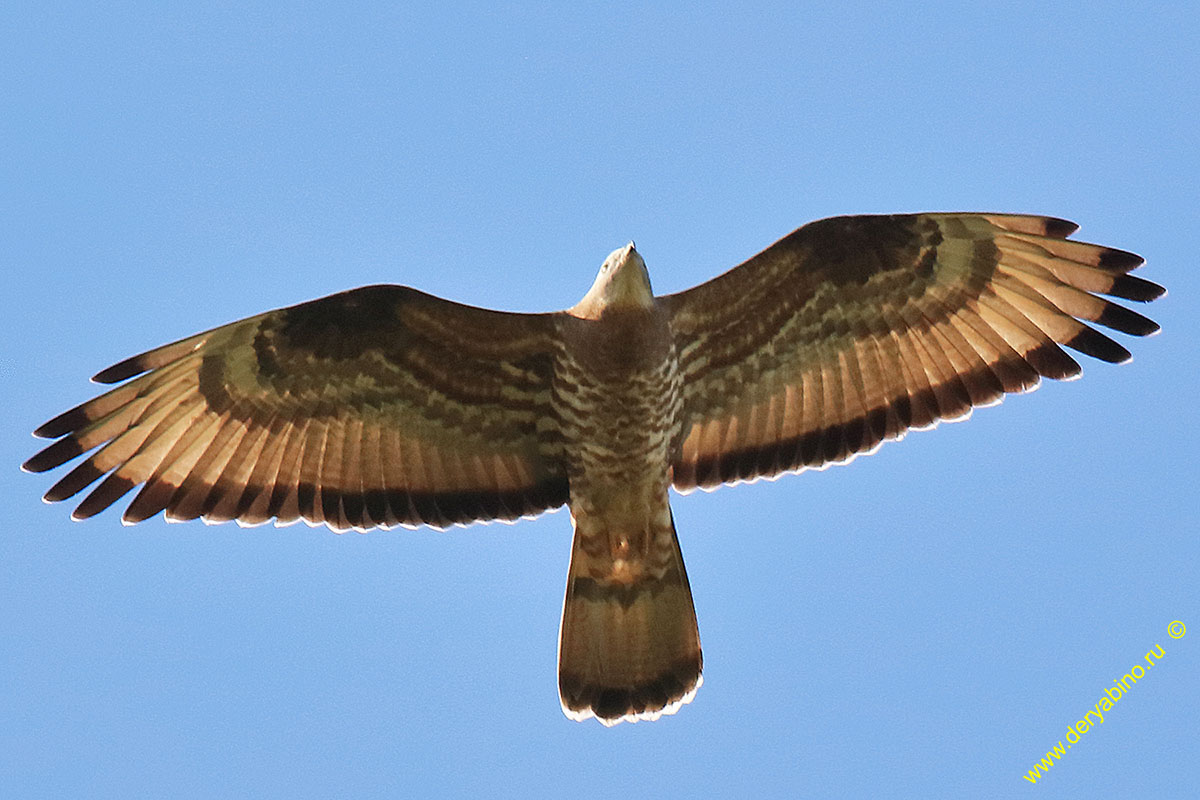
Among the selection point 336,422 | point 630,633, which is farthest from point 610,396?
point 336,422

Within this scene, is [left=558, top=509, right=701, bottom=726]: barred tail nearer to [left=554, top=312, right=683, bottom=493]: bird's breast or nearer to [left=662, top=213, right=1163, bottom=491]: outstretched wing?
[left=554, top=312, right=683, bottom=493]: bird's breast

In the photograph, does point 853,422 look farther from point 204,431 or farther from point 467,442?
point 204,431

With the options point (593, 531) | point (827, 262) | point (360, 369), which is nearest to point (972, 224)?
point (827, 262)

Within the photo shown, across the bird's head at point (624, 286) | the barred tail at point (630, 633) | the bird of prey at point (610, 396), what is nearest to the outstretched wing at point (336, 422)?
the bird of prey at point (610, 396)

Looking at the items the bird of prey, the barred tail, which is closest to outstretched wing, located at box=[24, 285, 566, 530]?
the bird of prey

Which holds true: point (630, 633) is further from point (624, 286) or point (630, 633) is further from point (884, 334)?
point (884, 334)

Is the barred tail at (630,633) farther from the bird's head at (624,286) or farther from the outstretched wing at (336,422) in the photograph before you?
the bird's head at (624,286)
